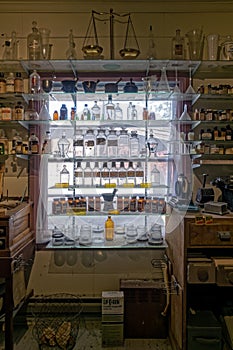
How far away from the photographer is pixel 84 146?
9.78 feet

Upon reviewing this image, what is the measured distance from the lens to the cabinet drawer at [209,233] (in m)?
2.27

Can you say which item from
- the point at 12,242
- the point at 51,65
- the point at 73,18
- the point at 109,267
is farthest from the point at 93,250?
the point at 73,18

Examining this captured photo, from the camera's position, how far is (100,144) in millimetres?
2977

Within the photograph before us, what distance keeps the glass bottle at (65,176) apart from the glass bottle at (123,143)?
1.53ft

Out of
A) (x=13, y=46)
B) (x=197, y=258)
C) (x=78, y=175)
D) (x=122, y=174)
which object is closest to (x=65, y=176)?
(x=78, y=175)

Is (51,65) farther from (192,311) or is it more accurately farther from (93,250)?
(192,311)

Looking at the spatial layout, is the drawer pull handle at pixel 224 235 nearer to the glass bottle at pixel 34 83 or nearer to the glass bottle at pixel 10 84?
the glass bottle at pixel 34 83

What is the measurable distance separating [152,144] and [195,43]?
2.87ft

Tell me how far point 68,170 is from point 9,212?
71 centimetres

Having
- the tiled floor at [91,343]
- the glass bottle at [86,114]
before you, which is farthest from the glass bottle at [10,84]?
the tiled floor at [91,343]

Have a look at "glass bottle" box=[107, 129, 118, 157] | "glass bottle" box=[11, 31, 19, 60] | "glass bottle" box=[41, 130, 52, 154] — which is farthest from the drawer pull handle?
"glass bottle" box=[11, 31, 19, 60]

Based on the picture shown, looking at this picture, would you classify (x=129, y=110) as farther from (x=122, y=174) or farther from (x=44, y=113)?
(x=44, y=113)

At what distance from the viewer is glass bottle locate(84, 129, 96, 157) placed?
9.77 ft

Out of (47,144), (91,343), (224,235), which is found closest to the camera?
(224,235)
